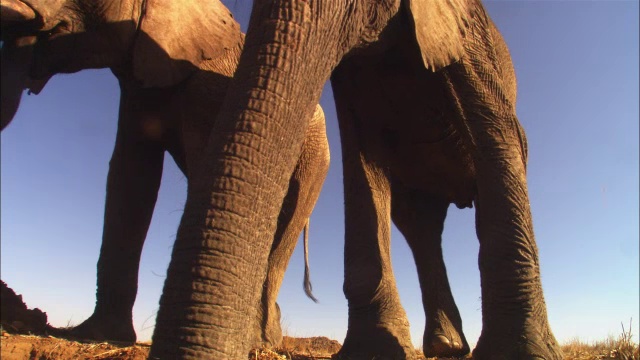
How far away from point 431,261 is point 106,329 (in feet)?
6.00

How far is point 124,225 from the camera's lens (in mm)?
3752

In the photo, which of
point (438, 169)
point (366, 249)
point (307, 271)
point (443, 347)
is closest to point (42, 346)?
point (366, 249)

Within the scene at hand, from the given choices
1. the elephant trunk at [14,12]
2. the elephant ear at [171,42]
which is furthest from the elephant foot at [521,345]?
the elephant trunk at [14,12]

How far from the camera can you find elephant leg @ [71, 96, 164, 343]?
140 inches

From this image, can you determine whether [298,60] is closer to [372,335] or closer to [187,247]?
[187,247]

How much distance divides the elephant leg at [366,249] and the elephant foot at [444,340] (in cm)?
58

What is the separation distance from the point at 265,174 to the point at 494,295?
1494 mm

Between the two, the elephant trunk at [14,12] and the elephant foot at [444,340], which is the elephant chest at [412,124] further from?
the elephant trunk at [14,12]

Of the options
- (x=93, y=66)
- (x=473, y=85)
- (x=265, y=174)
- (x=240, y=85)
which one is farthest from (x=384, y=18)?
(x=93, y=66)

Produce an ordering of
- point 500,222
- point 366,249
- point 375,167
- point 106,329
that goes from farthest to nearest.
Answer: point 106,329, point 375,167, point 366,249, point 500,222

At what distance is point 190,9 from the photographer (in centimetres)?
365

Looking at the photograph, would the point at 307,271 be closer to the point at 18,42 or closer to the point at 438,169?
the point at 438,169

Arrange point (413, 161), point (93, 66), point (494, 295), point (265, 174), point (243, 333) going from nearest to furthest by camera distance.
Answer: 1. point (243, 333)
2. point (265, 174)
3. point (494, 295)
4. point (93, 66)
5. point (413, 161)

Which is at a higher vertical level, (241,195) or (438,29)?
(438,29)
